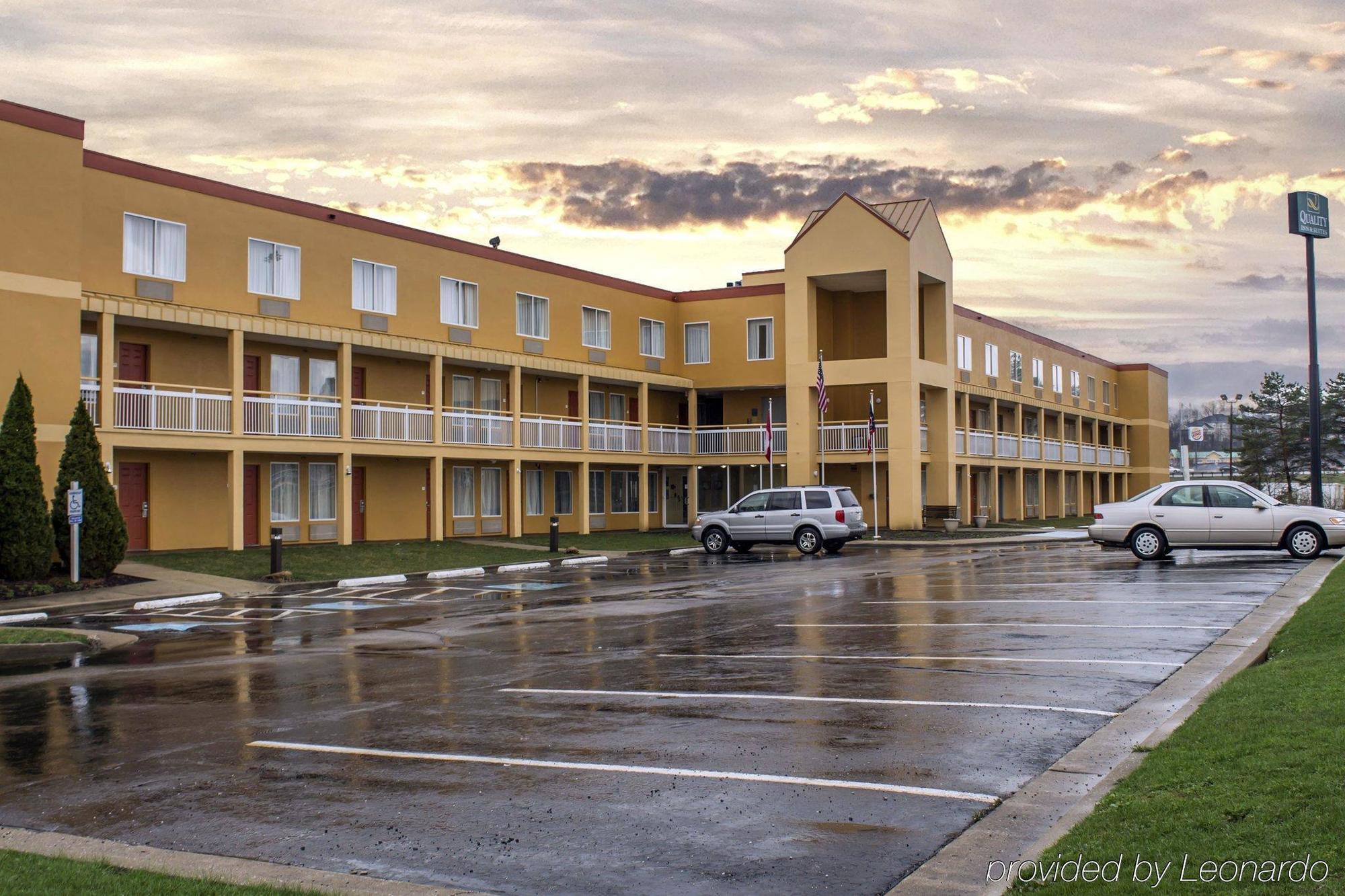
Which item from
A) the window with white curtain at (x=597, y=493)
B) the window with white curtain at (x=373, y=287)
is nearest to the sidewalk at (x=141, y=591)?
the window with white curtain at (x=373, y=287)

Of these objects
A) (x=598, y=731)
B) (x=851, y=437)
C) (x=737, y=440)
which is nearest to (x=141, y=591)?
(x=598, y=731)

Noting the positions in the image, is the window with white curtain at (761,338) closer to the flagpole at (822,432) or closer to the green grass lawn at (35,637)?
the flagpole at (822,432)

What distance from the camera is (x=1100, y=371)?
7038cm

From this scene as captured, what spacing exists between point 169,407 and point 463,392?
11.6 metres

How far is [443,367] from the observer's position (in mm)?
37281

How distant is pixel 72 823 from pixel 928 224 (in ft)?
132

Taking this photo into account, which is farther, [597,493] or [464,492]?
[597,493]

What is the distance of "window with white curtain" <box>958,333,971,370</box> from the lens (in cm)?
4919

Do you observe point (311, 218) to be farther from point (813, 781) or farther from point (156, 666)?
point (813, 781)

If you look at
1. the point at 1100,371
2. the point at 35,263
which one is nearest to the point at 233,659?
the point at 35,263

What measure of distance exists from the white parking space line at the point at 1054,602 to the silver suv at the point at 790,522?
13.9 m

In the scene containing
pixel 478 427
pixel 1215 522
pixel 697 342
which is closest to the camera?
pixel 1215 522

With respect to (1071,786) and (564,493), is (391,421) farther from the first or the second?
(1071,786)

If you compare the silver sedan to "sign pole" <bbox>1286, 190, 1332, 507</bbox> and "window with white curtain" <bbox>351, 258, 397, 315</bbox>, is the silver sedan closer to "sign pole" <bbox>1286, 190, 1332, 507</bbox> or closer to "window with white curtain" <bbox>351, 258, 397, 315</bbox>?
"sign pole" <bbox>1286, 190, 1332, 507</bbox>
